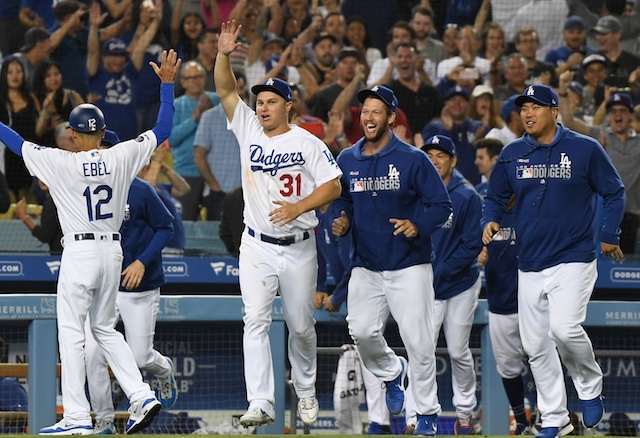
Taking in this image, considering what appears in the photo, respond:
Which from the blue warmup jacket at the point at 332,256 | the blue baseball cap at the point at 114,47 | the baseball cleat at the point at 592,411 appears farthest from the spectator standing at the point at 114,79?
the baseball cleat at the point at 592,411

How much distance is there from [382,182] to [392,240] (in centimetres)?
34

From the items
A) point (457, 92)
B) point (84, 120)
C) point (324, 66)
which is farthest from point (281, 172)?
point (324, 66)

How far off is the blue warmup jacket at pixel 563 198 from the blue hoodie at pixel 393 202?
0.50 metres

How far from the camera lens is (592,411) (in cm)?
671

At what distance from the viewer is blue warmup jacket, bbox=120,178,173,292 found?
7.73 metres

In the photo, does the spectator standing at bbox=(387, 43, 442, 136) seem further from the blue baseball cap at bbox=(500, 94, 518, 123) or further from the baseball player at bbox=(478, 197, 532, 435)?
the baseball player at bbox=(478, 197, 532, 435)

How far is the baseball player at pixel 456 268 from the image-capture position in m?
8.26

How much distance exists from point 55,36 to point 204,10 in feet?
5.20

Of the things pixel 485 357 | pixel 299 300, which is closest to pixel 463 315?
pixel 485 357

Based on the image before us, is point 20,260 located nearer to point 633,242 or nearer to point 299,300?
point 299,300

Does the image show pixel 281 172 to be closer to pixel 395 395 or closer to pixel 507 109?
pixel 395 395

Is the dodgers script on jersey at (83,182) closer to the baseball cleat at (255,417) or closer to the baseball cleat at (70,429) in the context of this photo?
the baseball cleat at (70,429)

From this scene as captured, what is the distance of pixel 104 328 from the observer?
22.6 ft

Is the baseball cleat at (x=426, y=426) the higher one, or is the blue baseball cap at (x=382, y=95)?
the blue baseball cap at (x=382, y=95)
